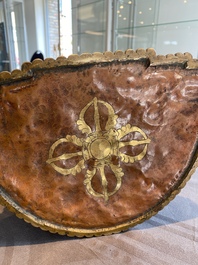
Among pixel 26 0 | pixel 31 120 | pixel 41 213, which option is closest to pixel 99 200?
pixel 41 213

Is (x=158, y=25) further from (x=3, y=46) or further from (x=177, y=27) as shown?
(x=3, y=46)

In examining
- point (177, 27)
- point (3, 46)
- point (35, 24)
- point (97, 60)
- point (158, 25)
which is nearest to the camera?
point (97, 60)

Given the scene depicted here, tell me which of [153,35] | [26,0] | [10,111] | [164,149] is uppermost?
[26,0]

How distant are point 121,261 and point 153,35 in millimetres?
1706

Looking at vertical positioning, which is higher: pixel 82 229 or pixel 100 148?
pixel 100 148

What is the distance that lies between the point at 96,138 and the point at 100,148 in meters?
0.03

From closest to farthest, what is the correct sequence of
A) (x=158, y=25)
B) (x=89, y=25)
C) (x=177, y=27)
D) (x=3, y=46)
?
(x=177, y=27)
(x=158, y=25)
(x=89, y=25)
(x=3, y=46)

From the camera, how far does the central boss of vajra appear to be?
1.93ft

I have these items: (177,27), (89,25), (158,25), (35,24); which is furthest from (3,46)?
(177,27)

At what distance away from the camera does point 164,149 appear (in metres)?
0.64

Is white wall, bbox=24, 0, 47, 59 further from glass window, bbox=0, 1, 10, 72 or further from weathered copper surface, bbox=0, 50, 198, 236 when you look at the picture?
weathered copper surface, bbox=0, 50, 198, 236

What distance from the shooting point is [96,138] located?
602 mm

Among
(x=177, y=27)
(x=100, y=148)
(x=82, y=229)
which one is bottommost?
(x=82, y=229)

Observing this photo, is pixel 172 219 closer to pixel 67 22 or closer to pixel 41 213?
pixel 41 213
